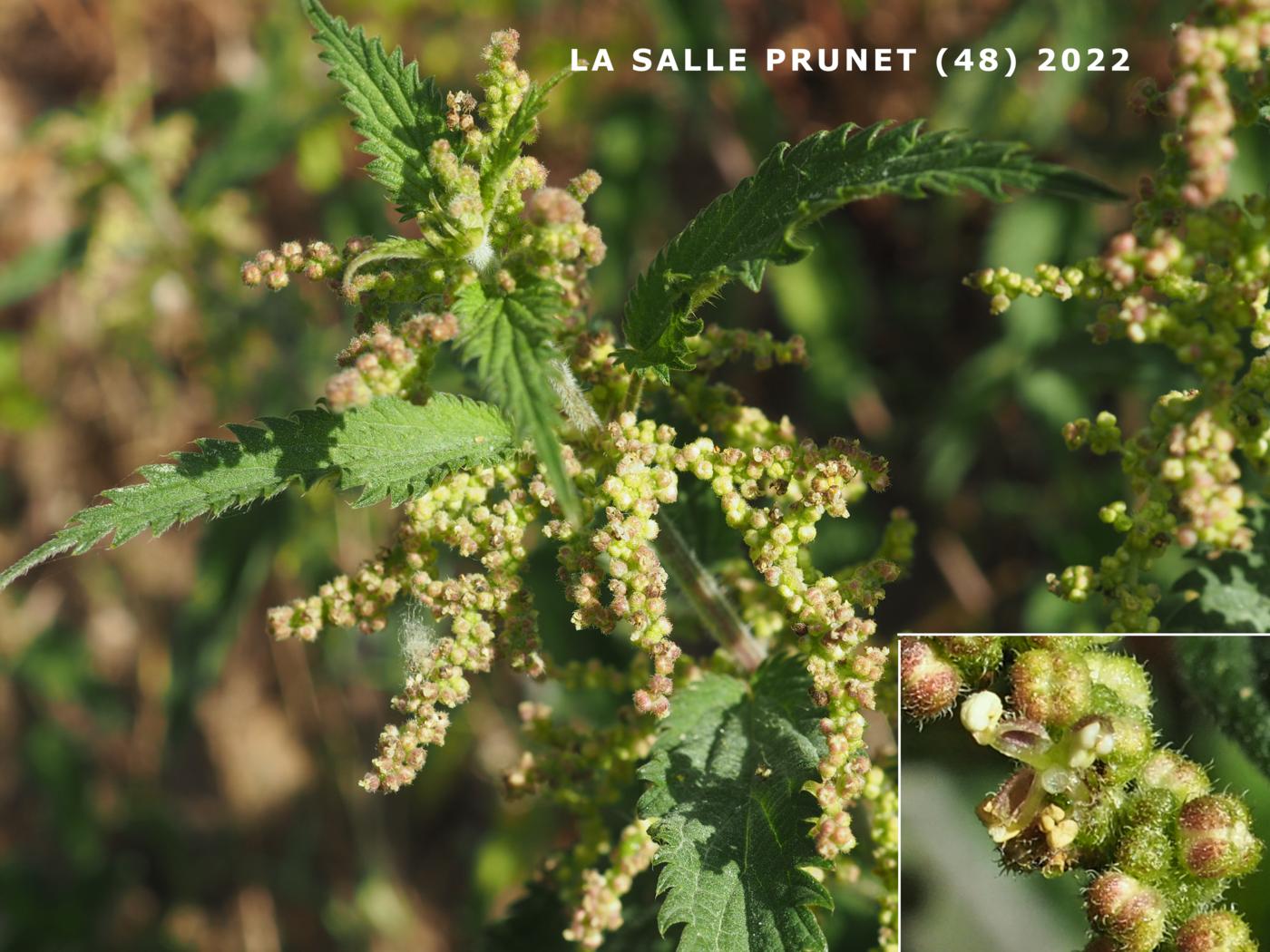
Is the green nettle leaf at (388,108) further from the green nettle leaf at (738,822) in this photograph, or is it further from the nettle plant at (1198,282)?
the green nettle leaf at (738,822)

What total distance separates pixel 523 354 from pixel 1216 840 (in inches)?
66.5

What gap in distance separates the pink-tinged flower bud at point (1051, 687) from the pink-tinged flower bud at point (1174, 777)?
222 mm

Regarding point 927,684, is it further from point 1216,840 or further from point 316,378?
point 316,378

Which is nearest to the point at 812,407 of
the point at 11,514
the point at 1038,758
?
the point at 1038,758

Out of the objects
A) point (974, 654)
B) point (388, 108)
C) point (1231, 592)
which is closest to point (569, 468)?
point (388, 108)

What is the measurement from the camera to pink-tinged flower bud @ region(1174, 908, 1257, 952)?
2.31m

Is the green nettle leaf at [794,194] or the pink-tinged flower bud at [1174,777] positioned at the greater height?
the green nettle leaf at [794,194]

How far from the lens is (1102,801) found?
2.35 m

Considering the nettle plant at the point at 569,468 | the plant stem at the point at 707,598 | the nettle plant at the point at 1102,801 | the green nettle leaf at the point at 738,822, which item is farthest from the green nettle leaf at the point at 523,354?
the nettle plant at the point at 1102,801

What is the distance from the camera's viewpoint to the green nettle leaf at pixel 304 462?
85.7 inches

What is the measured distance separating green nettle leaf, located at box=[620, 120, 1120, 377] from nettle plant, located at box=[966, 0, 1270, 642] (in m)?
0.16

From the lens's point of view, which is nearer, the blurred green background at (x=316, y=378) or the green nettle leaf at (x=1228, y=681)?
the green nettle leaf at (x=1228, y=681)

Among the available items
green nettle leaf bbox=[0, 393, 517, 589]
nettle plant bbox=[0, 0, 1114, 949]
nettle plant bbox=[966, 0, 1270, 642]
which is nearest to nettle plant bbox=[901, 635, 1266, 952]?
nettle plant bbox=[0, 0, 1114, 949]

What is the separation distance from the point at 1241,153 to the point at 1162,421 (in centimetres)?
238
